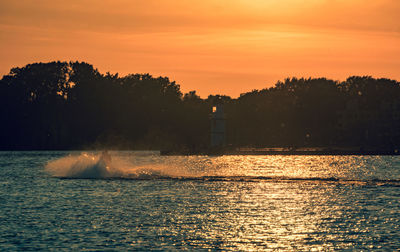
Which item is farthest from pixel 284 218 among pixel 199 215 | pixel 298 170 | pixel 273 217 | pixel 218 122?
pixel 218 122

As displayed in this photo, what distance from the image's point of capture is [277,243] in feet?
119

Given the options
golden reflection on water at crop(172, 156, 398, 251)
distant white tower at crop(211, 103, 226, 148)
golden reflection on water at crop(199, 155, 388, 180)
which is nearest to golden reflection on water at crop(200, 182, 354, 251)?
golden reflection on water at crop(172, 156, 398, 251)

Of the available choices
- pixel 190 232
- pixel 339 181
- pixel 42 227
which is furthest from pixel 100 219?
pixel 339 181

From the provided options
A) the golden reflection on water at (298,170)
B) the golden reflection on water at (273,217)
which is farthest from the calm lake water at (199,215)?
Answer: the golden reflection on water at (298,170)

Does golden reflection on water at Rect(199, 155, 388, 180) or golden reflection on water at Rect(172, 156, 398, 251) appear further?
golden reflection on water at Rect(199, 155, 388, 180)

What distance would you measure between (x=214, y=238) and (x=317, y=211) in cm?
1643

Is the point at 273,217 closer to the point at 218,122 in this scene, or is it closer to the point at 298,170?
the point at 298,170

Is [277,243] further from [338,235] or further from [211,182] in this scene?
[211,182]

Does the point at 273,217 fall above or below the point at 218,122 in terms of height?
below

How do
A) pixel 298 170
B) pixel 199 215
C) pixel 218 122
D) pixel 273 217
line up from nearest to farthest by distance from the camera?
pixel 273 217 < pixel 199 215 < pixel 298 170 < pixel 218 122

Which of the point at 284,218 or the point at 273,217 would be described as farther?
the point at 273,217

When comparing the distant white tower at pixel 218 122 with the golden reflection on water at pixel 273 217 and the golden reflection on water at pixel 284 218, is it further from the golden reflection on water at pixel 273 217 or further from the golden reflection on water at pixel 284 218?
the golden reflection on water at pixel 273 217

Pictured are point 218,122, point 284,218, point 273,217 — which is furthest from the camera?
point 218,122

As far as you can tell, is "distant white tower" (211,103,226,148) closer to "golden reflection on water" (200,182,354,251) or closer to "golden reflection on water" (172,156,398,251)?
"golden reflection on water" (172,156,398,251)
